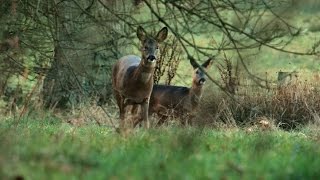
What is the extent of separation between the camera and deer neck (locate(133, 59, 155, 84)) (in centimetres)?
1439

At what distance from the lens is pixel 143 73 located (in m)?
14.5

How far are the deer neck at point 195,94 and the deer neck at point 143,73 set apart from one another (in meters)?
1.56

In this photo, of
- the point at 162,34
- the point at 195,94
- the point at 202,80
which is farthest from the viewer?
the point at 202,80

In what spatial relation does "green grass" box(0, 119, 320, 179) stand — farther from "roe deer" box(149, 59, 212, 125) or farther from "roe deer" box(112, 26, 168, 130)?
"roe deer" box(149, 59, 212, 125)

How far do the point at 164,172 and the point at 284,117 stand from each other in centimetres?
1082

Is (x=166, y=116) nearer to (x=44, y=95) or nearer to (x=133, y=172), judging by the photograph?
(x=44, y=95)

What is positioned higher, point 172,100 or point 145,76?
point 145,76

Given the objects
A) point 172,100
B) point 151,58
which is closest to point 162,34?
point 151,58

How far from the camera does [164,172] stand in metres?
4.93

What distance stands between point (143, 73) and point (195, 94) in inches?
83.9

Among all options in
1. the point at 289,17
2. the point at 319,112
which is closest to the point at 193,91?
the point at 319,112

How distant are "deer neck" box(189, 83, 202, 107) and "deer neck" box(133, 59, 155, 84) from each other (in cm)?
156

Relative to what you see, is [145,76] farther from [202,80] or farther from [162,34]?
[202,80]

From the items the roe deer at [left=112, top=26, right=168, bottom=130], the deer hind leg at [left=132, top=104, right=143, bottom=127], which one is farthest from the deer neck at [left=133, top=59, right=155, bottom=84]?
the deer hind leg at [left=132, top=104, right=143, bottom=127]
